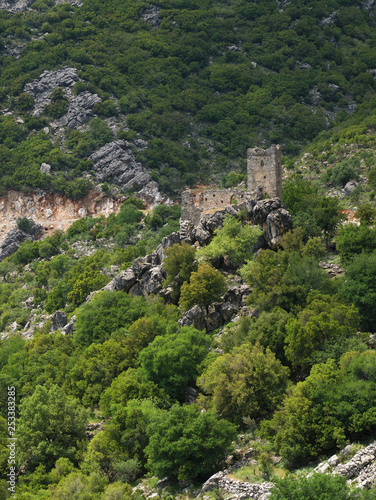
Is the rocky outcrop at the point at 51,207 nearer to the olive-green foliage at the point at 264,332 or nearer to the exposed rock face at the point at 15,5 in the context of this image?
the exposed rock face at the point at 15,5

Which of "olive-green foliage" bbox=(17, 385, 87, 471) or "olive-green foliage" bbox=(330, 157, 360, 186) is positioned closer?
"olive-green foliage" bbox=(17, 385, 87, 471)

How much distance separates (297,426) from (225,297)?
2021 cm

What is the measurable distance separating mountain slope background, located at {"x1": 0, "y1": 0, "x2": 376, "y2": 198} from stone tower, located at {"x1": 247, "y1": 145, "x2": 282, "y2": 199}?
54.3 m

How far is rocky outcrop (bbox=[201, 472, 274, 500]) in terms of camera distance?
35.4 m

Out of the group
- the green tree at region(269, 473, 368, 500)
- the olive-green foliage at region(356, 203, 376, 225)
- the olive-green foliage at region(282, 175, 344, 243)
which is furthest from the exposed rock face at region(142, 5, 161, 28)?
the green tree at region(269, 473, 368, 500)

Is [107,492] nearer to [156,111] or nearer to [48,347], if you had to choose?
[48,347]

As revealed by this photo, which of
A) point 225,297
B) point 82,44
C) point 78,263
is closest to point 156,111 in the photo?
point 82,44

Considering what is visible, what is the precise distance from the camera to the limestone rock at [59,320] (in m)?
73.1

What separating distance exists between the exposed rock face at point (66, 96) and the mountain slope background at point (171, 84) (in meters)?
0.25

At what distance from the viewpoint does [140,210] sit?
373ft

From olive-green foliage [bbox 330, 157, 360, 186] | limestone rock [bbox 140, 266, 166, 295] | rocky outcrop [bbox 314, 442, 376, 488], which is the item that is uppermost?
rocky outcrop [bbox 314, 442, 376, 488]

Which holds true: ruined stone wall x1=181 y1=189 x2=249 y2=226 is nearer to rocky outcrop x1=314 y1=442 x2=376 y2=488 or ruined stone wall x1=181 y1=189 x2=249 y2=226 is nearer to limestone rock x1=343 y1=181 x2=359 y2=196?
limestone rock x1=343 y1=181 x2=359 y2=196

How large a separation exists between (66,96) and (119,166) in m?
24.0

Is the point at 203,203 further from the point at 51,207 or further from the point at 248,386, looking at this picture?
the point at 51,207
